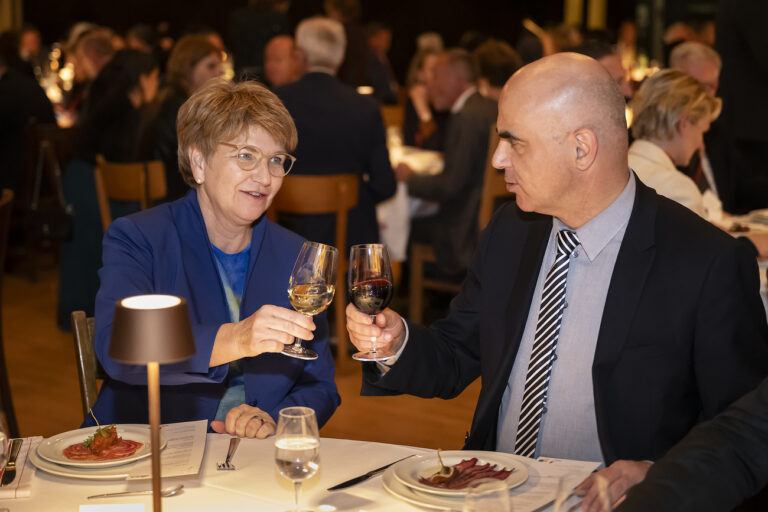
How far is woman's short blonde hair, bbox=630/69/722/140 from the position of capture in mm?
3645

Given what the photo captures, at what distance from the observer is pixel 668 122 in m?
3.65

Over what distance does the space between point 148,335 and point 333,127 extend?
3650mm

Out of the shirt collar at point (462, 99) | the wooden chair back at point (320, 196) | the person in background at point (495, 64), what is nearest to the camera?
the wooden chair back at point (320, 196)

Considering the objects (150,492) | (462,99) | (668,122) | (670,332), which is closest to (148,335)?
(150,492)

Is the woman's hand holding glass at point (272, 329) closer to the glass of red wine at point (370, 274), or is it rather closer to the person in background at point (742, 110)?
the glass of red wine at point (370, 274)

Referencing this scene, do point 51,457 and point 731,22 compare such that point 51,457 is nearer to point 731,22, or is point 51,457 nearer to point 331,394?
point 331,394

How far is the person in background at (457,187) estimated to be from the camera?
524 centimetres

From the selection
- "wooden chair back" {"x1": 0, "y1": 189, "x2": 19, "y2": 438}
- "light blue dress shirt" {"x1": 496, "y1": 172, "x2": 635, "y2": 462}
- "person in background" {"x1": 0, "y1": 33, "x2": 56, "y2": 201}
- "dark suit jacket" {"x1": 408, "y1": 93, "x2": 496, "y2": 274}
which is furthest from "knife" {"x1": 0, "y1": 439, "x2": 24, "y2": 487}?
"person in background" {"x1": 0, "y1": 33, "x2": 56, "y2": 201}

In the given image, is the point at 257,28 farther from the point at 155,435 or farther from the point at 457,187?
the point at 155,435

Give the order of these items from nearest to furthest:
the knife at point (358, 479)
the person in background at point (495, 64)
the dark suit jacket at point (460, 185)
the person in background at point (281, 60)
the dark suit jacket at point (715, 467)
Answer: the dark suit jacket at point (715, 467) < the knife at point (358, 479) < the dark suit jacket at point (460, 185) < the person in background at point (495, 64) < the person in background at point (281, 60)

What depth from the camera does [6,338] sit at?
17.7ft

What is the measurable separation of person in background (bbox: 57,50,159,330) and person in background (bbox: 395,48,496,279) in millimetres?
1553

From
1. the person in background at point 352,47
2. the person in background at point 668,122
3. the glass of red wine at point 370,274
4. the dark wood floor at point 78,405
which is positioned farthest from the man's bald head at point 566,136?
the person in background at point 352,47

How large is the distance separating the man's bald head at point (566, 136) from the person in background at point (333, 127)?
2.79 meters
